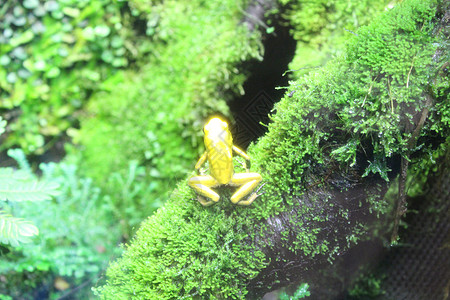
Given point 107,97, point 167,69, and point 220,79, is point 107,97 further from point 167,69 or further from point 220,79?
point 220,79

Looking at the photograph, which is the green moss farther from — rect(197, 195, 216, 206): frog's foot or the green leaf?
the green leaf

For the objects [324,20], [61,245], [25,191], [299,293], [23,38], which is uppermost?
[324,20]

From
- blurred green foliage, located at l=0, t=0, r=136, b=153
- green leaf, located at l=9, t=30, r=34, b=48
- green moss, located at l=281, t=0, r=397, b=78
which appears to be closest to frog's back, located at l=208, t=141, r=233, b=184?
green moss, located at l=281, t=0, r=397, b=78

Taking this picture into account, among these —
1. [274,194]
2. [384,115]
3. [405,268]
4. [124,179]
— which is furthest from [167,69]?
[405,268]

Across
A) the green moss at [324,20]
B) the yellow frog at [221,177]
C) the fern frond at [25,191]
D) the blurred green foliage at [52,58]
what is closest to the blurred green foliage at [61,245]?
the blurred green foliage at [52,58]

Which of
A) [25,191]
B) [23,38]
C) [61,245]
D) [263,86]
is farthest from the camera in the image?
[23,38]

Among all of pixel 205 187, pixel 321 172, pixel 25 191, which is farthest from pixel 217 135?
pixel 25 191

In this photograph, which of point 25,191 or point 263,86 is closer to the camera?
point 25,191

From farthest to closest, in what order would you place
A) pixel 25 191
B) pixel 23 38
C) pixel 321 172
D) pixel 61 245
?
pixel 23 38 < pixel 61 245 < pixel 25 191 < pixel 321 172

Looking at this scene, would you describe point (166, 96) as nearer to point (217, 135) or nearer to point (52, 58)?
point (52, 58)
